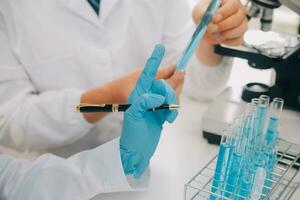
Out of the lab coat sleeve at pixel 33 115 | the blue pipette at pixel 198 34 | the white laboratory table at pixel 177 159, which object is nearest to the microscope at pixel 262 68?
the white laboratory table at pixel 177 159

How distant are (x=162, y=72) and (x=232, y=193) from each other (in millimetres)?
409

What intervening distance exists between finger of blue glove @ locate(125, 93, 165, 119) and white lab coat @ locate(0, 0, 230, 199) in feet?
1.08

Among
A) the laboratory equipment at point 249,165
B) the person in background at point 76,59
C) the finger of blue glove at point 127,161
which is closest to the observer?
the laboratory equipment at point 249,165

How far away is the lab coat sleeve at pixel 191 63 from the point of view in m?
1.57

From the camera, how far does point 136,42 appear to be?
1.51 m

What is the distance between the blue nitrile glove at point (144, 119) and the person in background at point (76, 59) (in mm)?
143

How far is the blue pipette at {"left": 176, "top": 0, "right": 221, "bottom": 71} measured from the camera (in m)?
1.14

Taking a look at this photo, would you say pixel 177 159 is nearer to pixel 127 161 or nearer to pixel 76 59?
pixel 127 161

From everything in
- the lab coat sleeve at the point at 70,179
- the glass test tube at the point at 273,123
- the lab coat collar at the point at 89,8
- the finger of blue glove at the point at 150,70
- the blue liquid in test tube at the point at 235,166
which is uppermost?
the lab coat collar at the point at 89,8

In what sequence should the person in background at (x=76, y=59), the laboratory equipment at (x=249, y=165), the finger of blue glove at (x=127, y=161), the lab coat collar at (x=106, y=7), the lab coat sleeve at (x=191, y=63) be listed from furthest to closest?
the lab coat sleeve at (x=191, y=63), the lab coat collar at (x=106, y=7), the person in background at (x=76, y=59), the finger of blue glove at (x=127, y=161), the laboratory equipment at (x=249, y=165)

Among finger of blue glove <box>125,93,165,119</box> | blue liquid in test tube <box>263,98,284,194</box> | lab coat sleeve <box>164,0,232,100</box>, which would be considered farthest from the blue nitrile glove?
lab coat sleeve <box>164,0,232,100</box>

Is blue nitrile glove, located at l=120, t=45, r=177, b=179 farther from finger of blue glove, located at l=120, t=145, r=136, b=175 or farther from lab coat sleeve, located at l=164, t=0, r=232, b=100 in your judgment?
lab coat sleeve, located at l=164, t=0, r=232, b=100

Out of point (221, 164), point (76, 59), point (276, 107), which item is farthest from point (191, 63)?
point (221, 164)

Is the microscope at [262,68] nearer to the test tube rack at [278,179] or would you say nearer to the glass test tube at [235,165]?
the test tube rack at [278,179]
